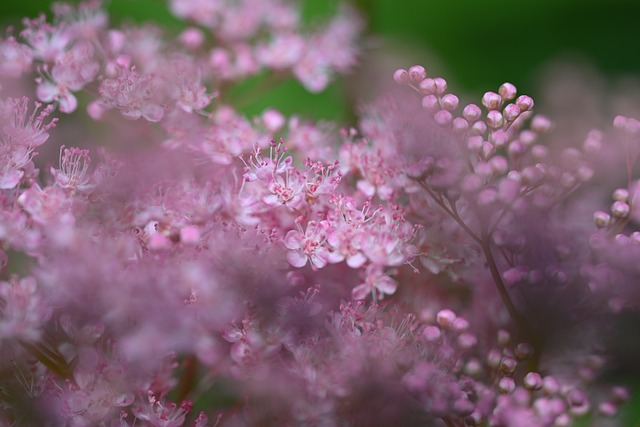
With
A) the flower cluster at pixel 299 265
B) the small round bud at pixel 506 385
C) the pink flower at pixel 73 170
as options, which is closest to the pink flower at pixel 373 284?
the flower cluster at pixel 299 265

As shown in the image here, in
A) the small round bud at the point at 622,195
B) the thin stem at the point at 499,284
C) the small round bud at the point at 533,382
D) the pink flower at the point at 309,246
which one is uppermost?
the small round bud at the point at 622,195

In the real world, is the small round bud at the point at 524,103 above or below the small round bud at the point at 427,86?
above

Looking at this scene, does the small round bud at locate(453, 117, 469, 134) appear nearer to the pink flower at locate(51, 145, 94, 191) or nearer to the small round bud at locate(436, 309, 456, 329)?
the small round bud at locate(436, 309, 456, 329)

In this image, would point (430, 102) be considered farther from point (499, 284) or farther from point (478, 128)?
point (499, 284)

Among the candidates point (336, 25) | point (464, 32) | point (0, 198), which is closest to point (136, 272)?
point (0, 198)

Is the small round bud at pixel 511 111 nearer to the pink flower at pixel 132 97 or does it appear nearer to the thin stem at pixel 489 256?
the thin stem at pixel 489 256

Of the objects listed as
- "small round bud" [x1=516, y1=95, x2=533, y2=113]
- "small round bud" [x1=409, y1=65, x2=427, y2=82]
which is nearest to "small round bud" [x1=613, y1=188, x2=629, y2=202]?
"small round bud" [x1=516, y1=95, x2=533, y2=113]

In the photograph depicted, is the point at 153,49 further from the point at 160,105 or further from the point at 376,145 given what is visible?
the point at 376,145
